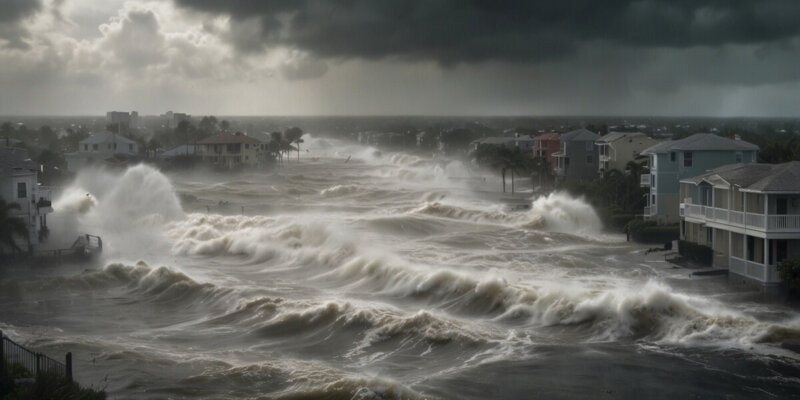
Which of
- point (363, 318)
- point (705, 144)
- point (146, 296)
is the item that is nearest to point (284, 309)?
point (363, 318)

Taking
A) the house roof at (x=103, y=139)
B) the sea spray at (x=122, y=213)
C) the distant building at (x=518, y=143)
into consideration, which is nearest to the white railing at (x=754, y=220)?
the sea spray at (x=122, y=213)

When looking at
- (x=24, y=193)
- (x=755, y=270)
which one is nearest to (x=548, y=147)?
(x=24, y=193)

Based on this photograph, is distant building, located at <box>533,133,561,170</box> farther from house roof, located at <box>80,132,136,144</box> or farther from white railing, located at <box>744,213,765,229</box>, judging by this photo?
white railing, located at <box>744,213,765,229</box>

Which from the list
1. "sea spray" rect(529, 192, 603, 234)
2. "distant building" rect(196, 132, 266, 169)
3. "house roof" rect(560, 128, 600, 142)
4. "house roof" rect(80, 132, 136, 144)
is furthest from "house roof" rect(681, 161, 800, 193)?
"distant building" rect(196, 132, 266, 169)

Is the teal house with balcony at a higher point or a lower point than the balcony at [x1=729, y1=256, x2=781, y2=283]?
higher

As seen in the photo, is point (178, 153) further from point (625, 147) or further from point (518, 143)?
point (625, 147)

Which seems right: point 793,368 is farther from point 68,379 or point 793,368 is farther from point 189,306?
point 189,306

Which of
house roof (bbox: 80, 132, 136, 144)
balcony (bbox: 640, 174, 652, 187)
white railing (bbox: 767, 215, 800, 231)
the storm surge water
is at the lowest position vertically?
the storm surge water
